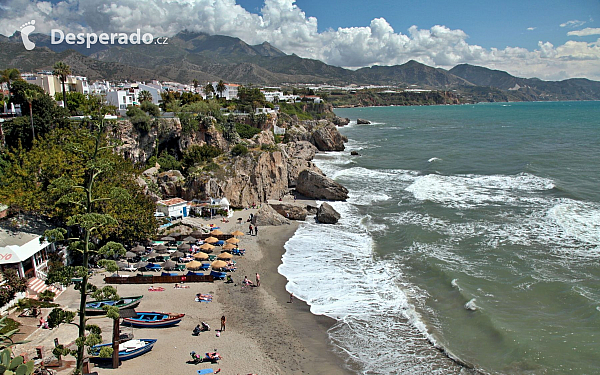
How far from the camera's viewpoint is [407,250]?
25.1 meters

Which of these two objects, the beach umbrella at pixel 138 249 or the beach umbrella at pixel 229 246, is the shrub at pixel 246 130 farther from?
the beach umbrella at pixel 138 249

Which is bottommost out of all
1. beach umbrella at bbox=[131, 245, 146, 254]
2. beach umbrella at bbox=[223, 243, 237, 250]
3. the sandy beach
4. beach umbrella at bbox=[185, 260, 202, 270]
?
the sandy beach

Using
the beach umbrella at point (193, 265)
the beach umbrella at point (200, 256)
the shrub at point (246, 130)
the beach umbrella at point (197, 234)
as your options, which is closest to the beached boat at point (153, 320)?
the beach umbrella at point (193, 265)

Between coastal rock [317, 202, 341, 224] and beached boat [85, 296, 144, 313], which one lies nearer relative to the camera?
beached boat [85, 296, 144, 313]

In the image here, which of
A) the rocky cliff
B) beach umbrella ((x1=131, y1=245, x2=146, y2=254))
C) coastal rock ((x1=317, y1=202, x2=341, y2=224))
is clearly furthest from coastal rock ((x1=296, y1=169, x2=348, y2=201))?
beach umbrella ((x1=131, y1=245, x2=146, y2=254))

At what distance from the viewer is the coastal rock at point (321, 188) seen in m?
36.9

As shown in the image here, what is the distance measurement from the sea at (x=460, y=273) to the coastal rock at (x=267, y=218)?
2280mm

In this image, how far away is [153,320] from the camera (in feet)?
55.3

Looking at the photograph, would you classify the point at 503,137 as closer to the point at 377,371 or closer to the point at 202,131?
the point at 202,131

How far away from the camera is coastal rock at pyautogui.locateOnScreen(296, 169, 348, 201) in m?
36.9

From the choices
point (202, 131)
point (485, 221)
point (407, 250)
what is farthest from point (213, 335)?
point (202, 131)

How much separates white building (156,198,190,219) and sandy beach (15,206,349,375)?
8.78 metres

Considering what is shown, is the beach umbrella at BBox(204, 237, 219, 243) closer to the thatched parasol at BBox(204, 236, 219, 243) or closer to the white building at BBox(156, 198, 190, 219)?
the thatched parasol at BBox(204, 236, 219, 243)

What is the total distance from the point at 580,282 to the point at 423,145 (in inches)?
2056
